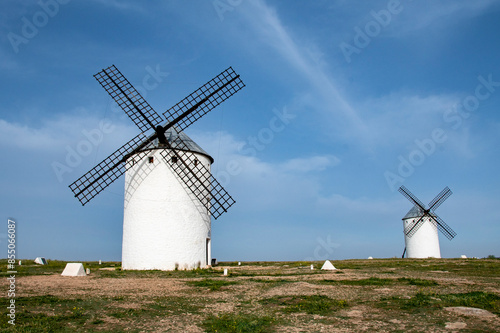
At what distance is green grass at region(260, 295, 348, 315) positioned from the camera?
27.2 ft

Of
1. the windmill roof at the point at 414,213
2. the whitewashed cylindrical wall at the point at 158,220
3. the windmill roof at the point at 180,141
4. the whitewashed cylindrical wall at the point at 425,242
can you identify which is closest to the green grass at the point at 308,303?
the whitewashed cylindrical wall at the point at 158,220

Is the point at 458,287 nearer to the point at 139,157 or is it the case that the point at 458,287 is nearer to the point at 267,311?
the point at 267,311

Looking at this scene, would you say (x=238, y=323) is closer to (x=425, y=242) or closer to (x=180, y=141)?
(x=180, y=141)

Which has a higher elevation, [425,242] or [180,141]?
[180,141]

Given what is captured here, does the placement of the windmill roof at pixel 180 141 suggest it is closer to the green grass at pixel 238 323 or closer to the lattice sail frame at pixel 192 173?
the lattice sail frame at pixel 192 173

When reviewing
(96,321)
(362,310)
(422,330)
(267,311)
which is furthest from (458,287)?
(96,321)

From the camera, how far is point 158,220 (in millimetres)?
20016

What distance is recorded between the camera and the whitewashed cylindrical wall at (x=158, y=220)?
65.4ft

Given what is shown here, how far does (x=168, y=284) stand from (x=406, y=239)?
35119mm

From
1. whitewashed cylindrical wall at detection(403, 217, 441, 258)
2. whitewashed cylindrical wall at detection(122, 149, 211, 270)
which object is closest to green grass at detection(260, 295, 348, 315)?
whitewashed cylindrical wall at detection(122, 149, 211, 270)

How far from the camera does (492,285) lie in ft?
38.7

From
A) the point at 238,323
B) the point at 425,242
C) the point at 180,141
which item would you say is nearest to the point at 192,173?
the point at 180,141

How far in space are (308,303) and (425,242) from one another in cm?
3497

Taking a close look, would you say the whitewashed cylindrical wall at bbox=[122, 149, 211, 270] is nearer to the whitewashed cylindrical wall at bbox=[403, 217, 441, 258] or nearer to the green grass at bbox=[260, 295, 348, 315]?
the green grass at bbox=[260, 295, 348, 315]
